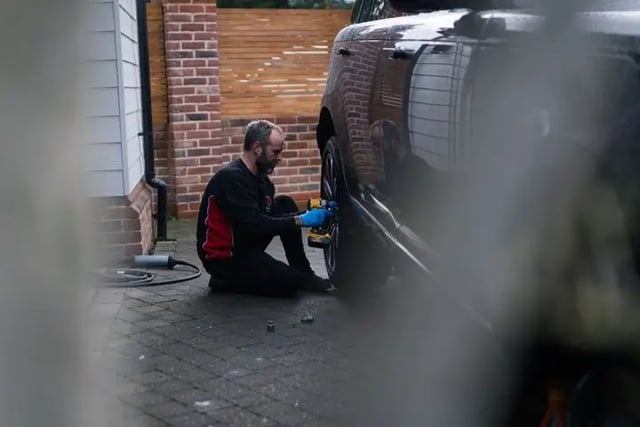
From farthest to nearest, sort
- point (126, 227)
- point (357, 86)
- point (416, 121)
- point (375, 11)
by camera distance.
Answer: point (126, 227) → point (375, 11) → point (357, 86) → point (416, 121)

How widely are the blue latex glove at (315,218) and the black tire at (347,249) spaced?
3.4 inches

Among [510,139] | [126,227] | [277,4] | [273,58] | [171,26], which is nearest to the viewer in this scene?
[510,139]

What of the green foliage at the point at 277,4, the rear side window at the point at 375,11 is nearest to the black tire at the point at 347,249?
the rear side window at the point at 375,11

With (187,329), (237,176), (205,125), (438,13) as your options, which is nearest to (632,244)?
(438,13)

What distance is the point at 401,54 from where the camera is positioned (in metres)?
4.02

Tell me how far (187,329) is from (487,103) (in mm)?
2608

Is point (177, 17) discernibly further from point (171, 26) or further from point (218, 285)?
point (218, 285)

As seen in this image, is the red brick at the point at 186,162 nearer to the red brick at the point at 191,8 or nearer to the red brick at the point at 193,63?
the red brick at the point at 193,63

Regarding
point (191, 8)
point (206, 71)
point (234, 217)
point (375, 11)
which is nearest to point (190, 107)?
point (206, 71)

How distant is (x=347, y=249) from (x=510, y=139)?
3.05 meters

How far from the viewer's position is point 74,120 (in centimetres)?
190

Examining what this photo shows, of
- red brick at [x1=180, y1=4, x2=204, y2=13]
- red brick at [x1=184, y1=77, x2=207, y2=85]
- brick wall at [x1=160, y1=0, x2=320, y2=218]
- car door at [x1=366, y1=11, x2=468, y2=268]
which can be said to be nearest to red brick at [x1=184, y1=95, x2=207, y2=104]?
brick wall at [x1=160, y1=0, x2=320, y2=218]

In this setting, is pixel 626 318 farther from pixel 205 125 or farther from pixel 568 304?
pixel 205 125

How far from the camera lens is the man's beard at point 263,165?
5660mm
